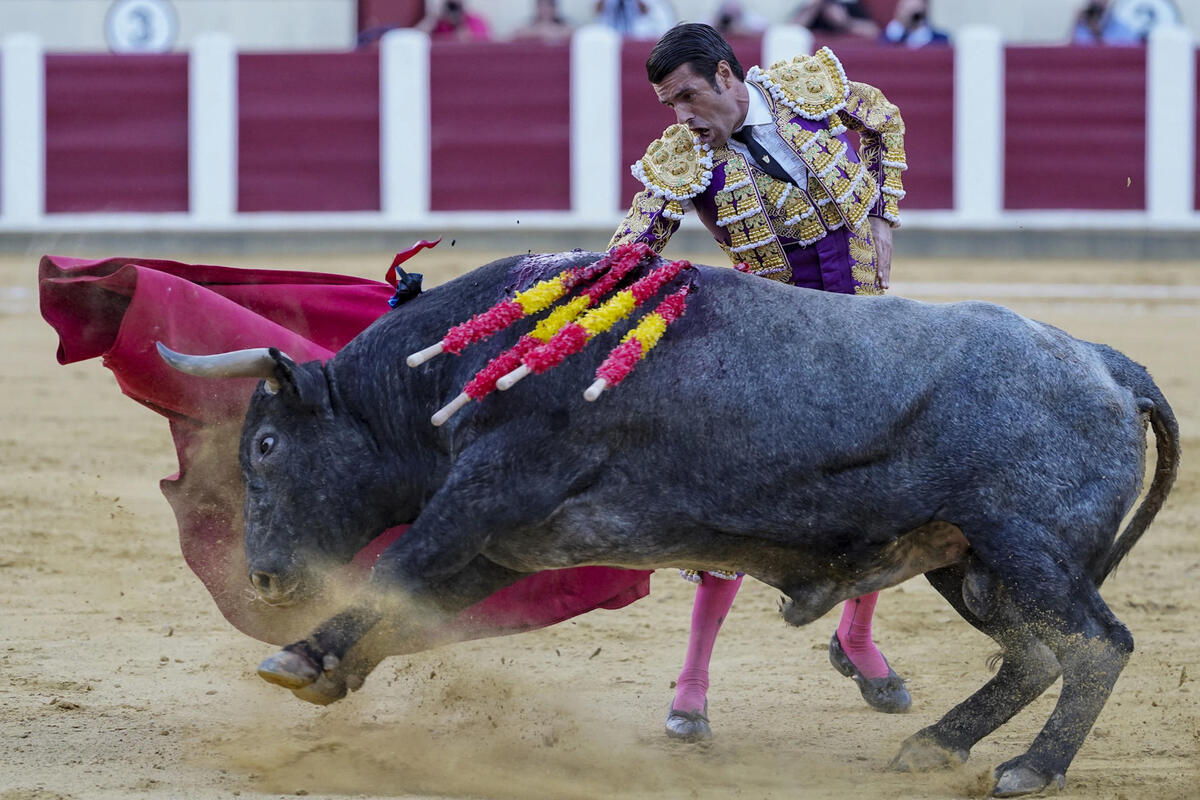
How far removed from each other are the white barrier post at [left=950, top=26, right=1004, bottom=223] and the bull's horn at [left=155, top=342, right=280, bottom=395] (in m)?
8.64

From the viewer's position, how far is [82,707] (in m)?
3.49

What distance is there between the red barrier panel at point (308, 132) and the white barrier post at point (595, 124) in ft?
4.31

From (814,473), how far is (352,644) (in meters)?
0.86

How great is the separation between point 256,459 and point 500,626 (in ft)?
2.21

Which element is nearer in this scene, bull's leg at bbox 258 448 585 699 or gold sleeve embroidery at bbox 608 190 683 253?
bull's leg at bbox 258 448 585 699

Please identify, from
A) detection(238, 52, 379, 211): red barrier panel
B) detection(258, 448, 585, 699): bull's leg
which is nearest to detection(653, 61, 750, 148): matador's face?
detection(258, 448, 585, 699): bull's leg

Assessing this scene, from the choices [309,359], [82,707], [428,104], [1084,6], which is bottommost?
[82,707]

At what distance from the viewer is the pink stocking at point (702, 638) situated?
3.48m

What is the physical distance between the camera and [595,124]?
1112 centimetres

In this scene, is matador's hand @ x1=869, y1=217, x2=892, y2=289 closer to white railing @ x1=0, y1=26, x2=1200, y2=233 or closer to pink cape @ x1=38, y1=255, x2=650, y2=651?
pink cape @ x1=38, y1=255, x2=650, y2=651

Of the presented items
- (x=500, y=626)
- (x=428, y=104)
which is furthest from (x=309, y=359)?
(x=428, y=104)

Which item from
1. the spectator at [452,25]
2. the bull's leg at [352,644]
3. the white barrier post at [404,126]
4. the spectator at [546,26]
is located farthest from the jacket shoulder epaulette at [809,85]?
the spectator at [452,25]

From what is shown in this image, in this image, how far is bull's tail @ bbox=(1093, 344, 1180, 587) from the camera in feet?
10.1

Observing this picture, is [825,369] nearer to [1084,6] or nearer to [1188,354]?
[1188,354]
